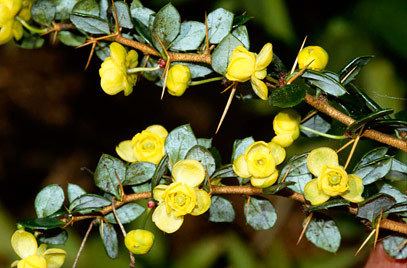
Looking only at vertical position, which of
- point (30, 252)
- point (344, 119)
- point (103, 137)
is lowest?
point (103, 137)

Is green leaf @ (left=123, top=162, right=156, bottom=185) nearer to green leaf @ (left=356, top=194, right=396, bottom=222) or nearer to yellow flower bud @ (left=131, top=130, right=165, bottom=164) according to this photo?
yellow flower bud @ (left=131, top=130, right=165, bottom=164)

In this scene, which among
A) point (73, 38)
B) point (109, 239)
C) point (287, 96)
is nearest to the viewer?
point (287, 96)

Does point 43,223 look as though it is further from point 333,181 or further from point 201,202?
point 333,181

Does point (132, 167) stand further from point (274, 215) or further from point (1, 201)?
point (1, 201)

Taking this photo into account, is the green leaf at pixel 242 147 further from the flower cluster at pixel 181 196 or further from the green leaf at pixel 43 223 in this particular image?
the green leaf at pixel 43 223

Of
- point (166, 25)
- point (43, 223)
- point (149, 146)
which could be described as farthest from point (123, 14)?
point (43, 223)

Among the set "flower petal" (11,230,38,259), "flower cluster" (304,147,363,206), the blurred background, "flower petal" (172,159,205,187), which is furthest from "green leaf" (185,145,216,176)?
the blurred background
